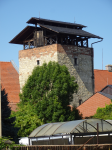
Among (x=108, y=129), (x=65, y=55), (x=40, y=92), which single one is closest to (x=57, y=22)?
(x=65, y=55)

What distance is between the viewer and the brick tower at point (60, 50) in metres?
44.1

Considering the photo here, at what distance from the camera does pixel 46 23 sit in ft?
151

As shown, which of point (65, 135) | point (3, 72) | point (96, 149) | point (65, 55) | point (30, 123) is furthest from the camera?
point (3, 72)

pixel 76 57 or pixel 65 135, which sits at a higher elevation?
pixel 76 57

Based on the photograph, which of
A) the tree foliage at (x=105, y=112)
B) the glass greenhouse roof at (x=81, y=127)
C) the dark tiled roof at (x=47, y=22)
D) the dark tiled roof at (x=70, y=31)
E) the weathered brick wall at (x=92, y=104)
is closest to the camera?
the glass greenhouse roof at (x=81, y=127)

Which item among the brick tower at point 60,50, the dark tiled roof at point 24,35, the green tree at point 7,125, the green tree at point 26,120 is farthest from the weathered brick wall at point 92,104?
the green tree at point 7,125

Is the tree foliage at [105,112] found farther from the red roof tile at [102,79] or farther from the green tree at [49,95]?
the red roof tile at [102,79]

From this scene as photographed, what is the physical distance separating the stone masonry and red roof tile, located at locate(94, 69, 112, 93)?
37.2 ft

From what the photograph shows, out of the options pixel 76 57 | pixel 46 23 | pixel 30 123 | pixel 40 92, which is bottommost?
pixel 30 123

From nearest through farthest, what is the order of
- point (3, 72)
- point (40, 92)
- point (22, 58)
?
point (40, 92), point (22, 58), point (3, 72)

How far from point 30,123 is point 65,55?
36.5 feet

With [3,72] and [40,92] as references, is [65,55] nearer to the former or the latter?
[40,92]

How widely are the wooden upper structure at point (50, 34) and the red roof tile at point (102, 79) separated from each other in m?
13.1

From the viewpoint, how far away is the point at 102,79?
60906 millimetres
